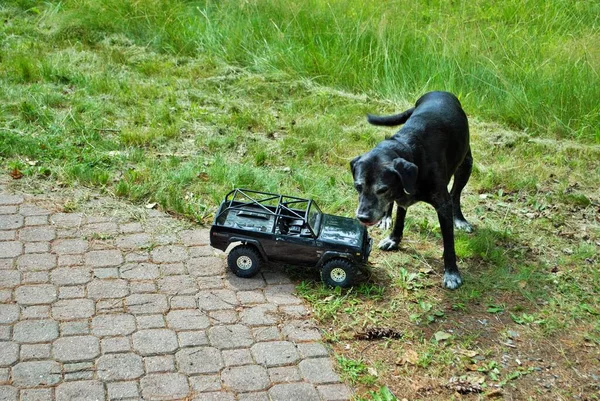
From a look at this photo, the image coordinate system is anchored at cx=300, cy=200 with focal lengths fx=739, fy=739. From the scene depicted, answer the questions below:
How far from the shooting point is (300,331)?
5129mm

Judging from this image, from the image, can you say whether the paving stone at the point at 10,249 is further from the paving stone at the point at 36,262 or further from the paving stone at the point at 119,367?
the paving stone at the point at 119,367

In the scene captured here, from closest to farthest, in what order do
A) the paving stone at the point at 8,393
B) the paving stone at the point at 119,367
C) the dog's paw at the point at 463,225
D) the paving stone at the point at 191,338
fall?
the paving stone at the point at 8,393 → the paving stone at the point at 119,367 → the paving stone at the point at 191,338 → the dog's paw at the point at 463,225

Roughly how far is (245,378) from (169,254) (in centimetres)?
167

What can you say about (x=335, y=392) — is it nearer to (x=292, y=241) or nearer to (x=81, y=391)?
(x=292, y=241)

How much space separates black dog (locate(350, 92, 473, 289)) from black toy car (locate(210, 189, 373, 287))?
286 mm

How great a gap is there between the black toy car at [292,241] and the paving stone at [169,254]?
464mm

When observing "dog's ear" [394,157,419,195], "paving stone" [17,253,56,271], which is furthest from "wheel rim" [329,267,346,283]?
"paving stone" [17,253,56,271]

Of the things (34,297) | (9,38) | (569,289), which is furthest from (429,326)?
(9,38)

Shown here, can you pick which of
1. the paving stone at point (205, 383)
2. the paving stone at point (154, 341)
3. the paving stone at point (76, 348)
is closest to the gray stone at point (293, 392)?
the paving stone at point (205, 383)

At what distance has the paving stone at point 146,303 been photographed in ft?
17.1

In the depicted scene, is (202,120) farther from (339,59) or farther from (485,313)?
(485,313)

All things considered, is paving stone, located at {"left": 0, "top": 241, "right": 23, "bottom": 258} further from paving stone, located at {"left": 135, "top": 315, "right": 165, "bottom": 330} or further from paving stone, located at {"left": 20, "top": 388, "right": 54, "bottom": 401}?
paving stone, located at {"left": 20, "top": 388, "right": 54, "bottom": 401}

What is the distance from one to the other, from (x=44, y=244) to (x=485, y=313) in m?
3.50

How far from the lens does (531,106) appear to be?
8562 millimetres
